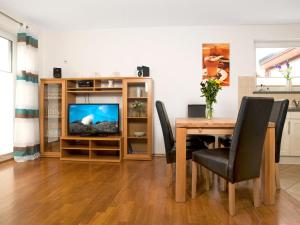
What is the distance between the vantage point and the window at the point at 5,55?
12.5 feet

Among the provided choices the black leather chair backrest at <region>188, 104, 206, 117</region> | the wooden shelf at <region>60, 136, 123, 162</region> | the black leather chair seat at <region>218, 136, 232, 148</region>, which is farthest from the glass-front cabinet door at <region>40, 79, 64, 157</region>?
the black leather chair seat at <region>218, 136, 232, 148</region>

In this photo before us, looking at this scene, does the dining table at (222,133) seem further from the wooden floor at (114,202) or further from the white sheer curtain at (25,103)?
the white sheer curtain at (25,103)

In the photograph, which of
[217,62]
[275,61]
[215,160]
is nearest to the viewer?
[215,160]

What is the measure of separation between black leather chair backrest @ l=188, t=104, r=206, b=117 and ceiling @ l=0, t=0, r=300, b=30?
4.87ft

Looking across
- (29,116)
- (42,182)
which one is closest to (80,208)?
(42,182)

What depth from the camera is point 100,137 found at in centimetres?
390

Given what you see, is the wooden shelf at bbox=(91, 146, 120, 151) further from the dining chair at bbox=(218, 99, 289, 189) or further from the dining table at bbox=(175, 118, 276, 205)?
the dining chair at bbox=(218, 99, 289, 189)

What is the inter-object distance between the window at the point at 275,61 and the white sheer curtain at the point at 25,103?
407cm

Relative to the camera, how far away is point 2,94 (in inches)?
148

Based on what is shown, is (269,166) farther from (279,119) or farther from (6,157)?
(6,157)

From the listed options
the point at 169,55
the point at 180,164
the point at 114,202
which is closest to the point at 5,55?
the point at 169,55

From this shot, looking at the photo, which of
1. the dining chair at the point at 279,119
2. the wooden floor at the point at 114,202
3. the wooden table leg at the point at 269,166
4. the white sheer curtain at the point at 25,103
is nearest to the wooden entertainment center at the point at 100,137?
the white sheer curtain at the point at 25,103

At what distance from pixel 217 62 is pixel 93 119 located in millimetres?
2462

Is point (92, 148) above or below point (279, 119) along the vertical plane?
below
